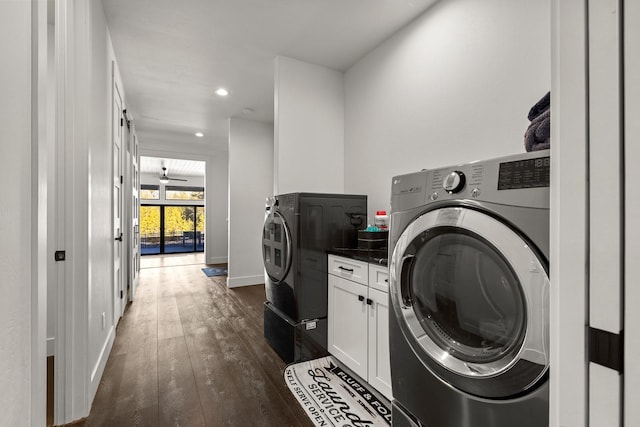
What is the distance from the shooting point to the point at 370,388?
72.3 inches

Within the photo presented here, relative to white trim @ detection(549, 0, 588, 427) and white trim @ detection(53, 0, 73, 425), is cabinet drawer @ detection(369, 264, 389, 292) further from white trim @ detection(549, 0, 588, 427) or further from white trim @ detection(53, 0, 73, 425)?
white trim @ detection(53, 0, 73, 425)

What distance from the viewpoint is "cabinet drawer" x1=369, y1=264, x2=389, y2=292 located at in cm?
158

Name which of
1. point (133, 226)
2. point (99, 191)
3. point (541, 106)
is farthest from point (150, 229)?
point (541, 106)

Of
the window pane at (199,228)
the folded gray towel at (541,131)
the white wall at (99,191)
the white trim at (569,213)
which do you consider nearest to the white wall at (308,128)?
the white wall at (99,191)

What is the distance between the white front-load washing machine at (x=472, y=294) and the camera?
0.80m

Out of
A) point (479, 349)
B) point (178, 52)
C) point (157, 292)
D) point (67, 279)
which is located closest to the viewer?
point (479, 349)

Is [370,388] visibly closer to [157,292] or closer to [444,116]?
[444,116]

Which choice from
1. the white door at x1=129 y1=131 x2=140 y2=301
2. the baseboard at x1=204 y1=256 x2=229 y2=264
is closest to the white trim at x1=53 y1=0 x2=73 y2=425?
the white door at x1=129 y1=131 x2=140 y2=301

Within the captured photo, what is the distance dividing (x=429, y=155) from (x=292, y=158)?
123 cm

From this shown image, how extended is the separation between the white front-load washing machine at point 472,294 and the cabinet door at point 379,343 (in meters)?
0.30

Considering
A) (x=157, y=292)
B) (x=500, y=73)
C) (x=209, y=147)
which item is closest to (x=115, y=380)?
(x=157, y=292)

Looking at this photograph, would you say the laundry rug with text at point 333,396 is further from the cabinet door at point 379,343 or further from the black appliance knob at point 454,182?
the black appliance knob at point 454,182

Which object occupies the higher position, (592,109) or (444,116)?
(444,116)

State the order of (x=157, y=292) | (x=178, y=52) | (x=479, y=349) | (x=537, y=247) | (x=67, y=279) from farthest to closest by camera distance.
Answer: (x=157, y=292) < (x=178, y=52) < (x=67, y=279) < (x=479, y=349) < (x=537, y=247)
